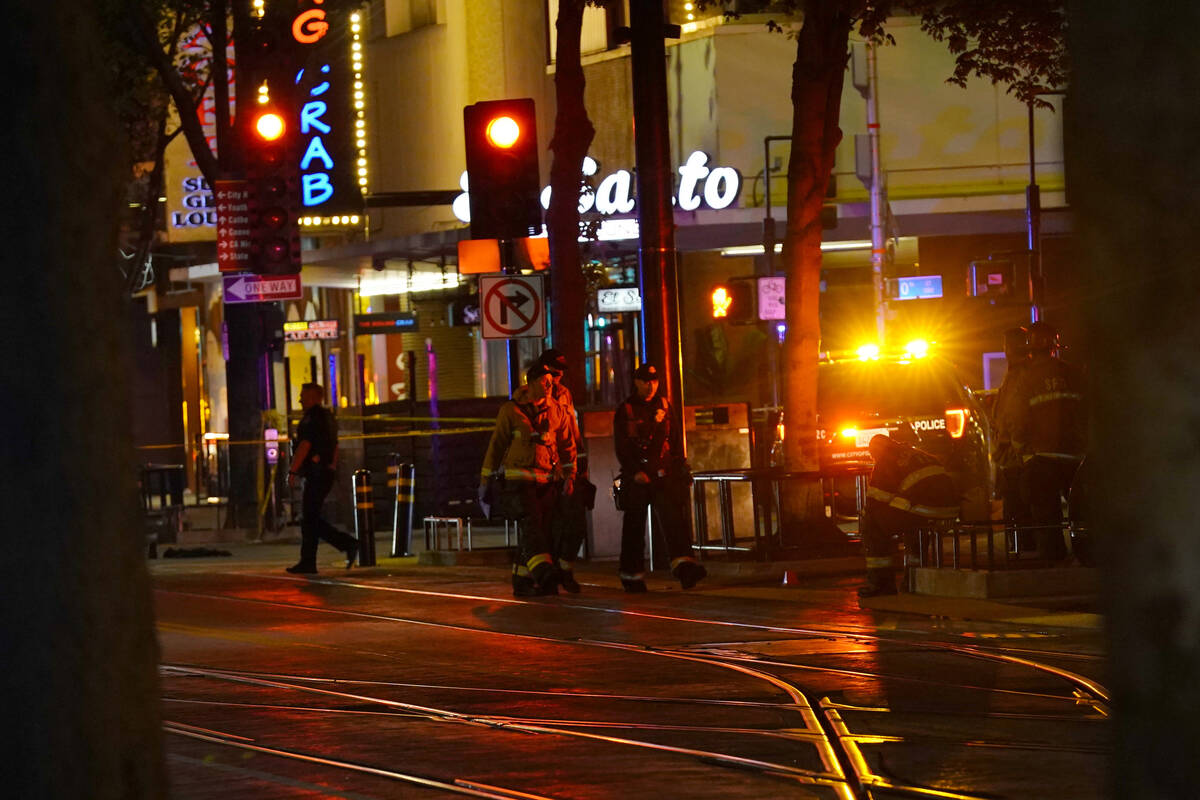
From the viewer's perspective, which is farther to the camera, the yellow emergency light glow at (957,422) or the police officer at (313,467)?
the yellow emergency light glow at (957,422)

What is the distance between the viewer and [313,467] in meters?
18.6

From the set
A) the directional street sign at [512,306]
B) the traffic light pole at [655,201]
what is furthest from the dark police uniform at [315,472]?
the traffic light pole at [655,201]

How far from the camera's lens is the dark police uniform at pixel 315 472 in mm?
18438

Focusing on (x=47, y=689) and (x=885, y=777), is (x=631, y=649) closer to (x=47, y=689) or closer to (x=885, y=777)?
(x=885, y=777)

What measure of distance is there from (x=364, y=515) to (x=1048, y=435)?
7.54 m

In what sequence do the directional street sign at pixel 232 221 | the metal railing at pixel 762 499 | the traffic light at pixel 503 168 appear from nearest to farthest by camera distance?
the traffic light at pixel 503 168, the metal railing at pixel 762 499, the directional street sign at pixel 232 221

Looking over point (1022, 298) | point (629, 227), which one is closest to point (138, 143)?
point (629, 227)

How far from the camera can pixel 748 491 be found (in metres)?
18.4

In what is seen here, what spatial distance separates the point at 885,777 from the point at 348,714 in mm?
2979

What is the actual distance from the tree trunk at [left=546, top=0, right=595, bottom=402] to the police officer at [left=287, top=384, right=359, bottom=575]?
2372mm

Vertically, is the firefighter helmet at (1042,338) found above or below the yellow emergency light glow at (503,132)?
below

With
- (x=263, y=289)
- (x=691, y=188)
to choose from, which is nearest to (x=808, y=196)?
(x=263, y=289)

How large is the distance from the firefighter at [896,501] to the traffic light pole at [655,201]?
117 inches

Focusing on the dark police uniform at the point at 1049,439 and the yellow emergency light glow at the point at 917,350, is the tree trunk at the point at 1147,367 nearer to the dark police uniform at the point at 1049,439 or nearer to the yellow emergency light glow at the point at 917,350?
the dark police uniform at the point at 1049,439
